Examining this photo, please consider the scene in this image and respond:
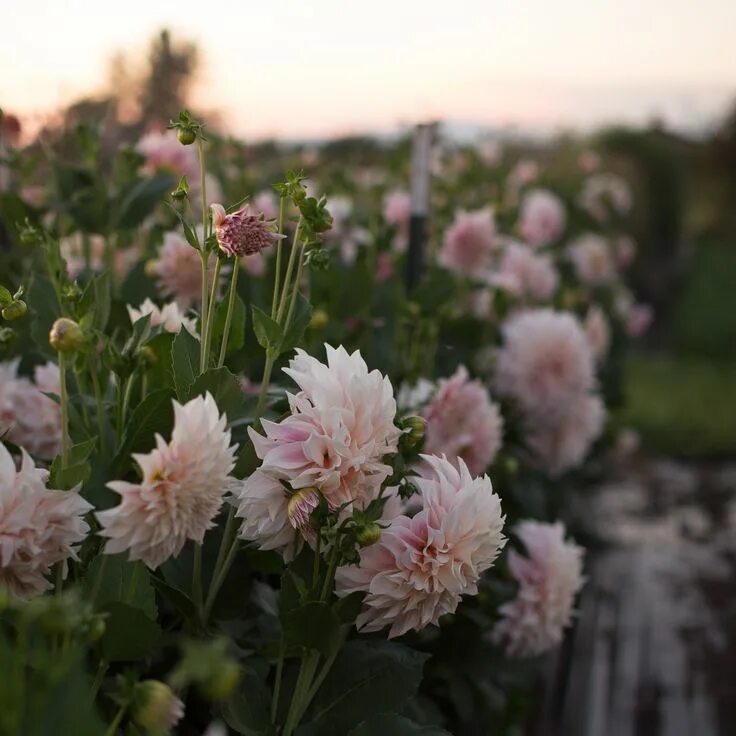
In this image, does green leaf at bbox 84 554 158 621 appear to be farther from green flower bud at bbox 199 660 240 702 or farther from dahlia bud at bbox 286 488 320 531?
green flower bud at bbox 199 660 240 702

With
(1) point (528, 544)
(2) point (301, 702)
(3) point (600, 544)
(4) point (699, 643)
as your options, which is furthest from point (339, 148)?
(2) point (301, 702)

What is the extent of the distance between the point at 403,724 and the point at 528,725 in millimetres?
1561

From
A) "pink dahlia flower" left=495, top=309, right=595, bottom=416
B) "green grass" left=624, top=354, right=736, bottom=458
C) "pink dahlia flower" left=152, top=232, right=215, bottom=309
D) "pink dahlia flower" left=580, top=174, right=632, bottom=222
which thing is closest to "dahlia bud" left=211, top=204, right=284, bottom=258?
"pink dahlia flower" left=152, top=232, right=215, bottom=309

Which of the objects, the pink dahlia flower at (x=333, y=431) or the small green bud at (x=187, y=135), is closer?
the pink dahlia flower at (x=333, y=431)

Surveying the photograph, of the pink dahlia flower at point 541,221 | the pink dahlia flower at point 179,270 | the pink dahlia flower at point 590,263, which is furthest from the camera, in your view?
the pink dahlia flower at point 590,263

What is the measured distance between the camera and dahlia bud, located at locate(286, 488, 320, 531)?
73cm

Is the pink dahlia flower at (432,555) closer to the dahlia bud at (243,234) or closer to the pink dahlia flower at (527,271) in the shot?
the dahlia bud at (243,234)

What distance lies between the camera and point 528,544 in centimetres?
135

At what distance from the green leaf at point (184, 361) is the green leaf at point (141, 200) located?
2.12ft

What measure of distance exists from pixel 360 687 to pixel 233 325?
1.01 feet

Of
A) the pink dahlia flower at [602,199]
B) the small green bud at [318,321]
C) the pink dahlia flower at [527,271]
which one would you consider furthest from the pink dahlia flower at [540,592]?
the pink dahlia flower at [602,199]

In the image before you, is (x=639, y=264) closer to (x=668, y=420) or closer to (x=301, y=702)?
(x=668, y=420)

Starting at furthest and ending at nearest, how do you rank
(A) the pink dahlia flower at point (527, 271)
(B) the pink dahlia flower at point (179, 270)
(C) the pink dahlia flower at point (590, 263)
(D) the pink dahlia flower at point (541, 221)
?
(C) the pink dahlia flower at point (590, 263) < (D) the pink dahlia flower at point (541, 221) < (A) the pink dahlia flower at point (527, 271) < (B) the pink dahlia flower at point (179, 270)

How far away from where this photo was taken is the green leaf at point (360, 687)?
84 centimetres
